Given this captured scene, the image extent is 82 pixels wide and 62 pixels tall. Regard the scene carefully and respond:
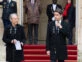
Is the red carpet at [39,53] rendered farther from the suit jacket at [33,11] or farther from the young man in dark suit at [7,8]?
the young man in dark suit at [7,8]

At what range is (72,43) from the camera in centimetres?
1662

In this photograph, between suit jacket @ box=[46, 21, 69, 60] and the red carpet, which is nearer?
suit jacket @ box=[46, 21, 69, 60]

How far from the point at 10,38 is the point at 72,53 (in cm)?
453

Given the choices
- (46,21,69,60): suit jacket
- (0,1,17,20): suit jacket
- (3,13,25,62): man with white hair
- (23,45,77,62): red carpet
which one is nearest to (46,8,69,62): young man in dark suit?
(46,21,69,60): suit jacket

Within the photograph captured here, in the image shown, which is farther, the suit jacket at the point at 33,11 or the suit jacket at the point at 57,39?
the suit jacket at the point at 33,11

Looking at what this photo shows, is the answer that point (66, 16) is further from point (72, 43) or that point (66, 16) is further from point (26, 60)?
point (26, 60)

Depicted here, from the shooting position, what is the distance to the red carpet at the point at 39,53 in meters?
15.4

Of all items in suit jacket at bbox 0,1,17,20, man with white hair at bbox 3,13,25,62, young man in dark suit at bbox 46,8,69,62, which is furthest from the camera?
suit jacket at bbox 0,1,17,20

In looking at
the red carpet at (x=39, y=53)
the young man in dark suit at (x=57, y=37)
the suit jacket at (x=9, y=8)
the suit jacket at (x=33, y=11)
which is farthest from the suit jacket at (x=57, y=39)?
the suit jacket at (x=33, y=11)

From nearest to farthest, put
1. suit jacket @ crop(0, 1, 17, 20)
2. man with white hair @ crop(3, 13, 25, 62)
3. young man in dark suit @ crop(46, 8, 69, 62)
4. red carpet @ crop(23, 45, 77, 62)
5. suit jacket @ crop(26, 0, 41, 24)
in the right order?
1. young man in dark suit @ crop(46, 8, 69, 62)
2. man with white hair @ crop(3, 13, 25, 62)
3. red carpet @ crop(23, 45, 77, 62)
4. suit jacket @ crop(0, 1, 17, 20)
5. suit jacket @ crop(26, 0, 41, 24)

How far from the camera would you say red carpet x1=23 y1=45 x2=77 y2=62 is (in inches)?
607

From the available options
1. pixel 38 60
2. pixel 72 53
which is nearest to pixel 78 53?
pixel 72 53

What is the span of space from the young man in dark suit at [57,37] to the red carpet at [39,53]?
4.02 meters

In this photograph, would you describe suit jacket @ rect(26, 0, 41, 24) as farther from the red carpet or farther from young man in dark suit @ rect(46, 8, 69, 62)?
young man in dark suit @ rect(46, 8, 69, 62)
